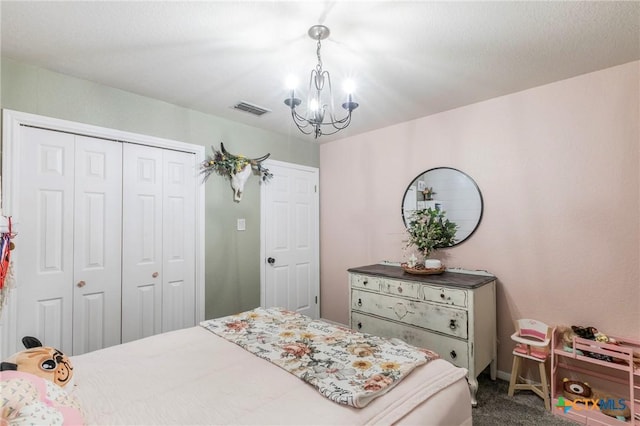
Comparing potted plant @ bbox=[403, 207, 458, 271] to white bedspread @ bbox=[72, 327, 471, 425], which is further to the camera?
potted plant @ bbox=[403, 207, 458, 271]

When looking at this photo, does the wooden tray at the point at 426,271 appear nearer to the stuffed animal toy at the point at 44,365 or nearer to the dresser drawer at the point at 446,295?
the dresser drawer at the point at 446,295

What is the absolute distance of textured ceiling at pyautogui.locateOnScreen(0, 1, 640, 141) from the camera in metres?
1.64

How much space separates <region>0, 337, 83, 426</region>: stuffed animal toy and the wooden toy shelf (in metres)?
2.75

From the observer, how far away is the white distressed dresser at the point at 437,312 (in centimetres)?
235

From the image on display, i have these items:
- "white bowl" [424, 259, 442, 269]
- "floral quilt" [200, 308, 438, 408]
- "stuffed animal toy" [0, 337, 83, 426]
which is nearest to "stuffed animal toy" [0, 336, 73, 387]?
"stuffed animal toy" [0, 337, 83, 426]

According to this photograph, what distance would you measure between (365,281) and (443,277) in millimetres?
697

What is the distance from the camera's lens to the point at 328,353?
5.41 feet

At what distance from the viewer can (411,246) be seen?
329 cm

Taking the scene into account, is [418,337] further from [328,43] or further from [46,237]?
[46,237]

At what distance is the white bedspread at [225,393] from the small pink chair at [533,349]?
1.18m

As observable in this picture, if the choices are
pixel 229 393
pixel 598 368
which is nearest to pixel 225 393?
pixel 229 393

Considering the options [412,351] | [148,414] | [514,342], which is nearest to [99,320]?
[148,414]

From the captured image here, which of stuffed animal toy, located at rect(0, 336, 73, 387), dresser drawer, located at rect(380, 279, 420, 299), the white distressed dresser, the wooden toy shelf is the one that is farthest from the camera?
dresser drawer, located at rect(380, 279, 420, 299)

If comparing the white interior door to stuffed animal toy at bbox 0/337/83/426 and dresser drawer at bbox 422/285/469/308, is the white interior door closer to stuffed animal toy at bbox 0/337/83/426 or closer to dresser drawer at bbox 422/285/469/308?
dresser drawer at bbox 422/285/469/308
